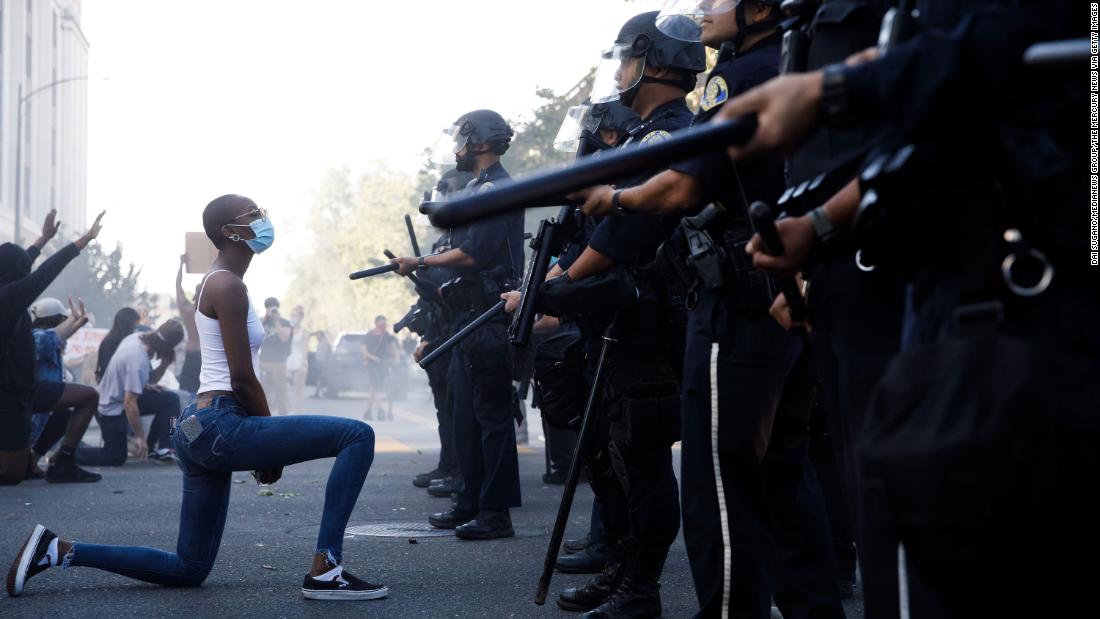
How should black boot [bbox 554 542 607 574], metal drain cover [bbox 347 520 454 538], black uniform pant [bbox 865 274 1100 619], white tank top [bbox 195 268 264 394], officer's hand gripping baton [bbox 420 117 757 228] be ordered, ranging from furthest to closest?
1. metal drain cover [bbox 347 520 454 538]
2. black boot [bbox 554 542 607 574]
3. white tank top [bbox 195 268 264 394]
4. officer's hand gripping baton [bbox 420 117 757 228]
5. black uniform pant [bbox 865 274 1100 619]

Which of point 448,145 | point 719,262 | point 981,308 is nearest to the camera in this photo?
point 981,308

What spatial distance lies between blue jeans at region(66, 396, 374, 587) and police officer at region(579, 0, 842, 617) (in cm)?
190

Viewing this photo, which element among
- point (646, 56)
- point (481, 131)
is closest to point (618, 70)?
point (646, 56)

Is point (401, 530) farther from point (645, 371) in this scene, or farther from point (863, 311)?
point (863, 311)

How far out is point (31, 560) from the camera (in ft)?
16.9

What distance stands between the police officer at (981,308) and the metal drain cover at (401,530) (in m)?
5.28

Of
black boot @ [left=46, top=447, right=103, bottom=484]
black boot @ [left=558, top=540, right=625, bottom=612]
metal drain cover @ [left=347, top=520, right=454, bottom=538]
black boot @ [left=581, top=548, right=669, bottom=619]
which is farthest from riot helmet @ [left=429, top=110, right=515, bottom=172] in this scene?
black boot @ [left=46, top=447, right=103, bottom=484]

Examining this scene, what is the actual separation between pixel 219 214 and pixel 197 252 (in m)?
8.77

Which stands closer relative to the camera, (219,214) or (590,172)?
(590,172)

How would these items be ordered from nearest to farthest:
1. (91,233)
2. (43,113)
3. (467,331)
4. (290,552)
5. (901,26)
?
(901,26) < (467,331) < (290,552) < (91,233) < (43,113)

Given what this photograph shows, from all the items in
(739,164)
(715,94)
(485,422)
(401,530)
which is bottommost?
(401,530)

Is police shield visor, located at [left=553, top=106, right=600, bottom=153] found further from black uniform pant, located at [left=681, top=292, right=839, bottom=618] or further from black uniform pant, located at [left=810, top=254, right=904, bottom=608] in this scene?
black uniform pant, located at [left=810, top=254, right=904, bottom=608]

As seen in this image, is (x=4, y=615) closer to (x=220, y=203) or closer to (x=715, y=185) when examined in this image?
(x=220, y=203)

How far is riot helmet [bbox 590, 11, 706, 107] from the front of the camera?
4.59 m
